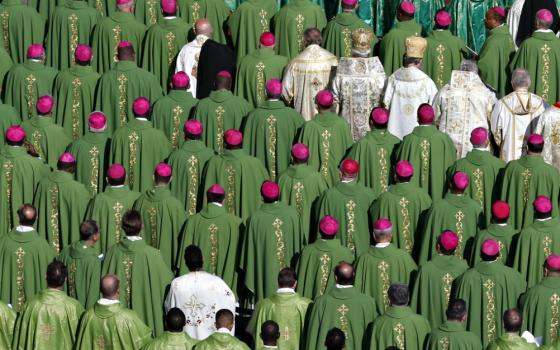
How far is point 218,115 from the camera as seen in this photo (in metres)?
27.8

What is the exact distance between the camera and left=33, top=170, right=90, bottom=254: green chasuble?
26609mm

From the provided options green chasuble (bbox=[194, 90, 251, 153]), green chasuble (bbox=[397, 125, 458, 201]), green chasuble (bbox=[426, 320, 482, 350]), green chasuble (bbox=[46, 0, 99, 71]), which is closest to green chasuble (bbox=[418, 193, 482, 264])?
green chasuble (bbox=[397, 125, 458, 201])

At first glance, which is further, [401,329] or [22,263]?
[22,263]

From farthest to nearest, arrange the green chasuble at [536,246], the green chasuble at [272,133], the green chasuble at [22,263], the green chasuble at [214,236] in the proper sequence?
the green chasuble at [272,133]
the green chasuble at [214,236]
the green chasuble at [22,263]
the green chasuble at [536,246]

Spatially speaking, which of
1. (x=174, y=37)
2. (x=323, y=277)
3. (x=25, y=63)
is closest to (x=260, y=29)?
(x=174, y=37)

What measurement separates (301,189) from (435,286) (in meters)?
2.38

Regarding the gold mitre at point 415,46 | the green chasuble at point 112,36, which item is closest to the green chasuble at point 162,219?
the gold mitre at point 415,46

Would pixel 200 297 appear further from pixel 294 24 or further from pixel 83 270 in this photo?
pixel 294 24

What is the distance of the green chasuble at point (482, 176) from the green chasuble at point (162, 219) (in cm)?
315

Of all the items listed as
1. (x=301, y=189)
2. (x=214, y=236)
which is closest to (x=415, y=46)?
(x=301, y=189)

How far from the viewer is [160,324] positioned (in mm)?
25359

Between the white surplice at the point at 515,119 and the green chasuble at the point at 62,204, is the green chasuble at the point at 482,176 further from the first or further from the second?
the green chasuble at the point at 62,204

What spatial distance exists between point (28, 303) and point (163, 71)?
5.98 m

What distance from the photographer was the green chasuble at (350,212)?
2605cm
